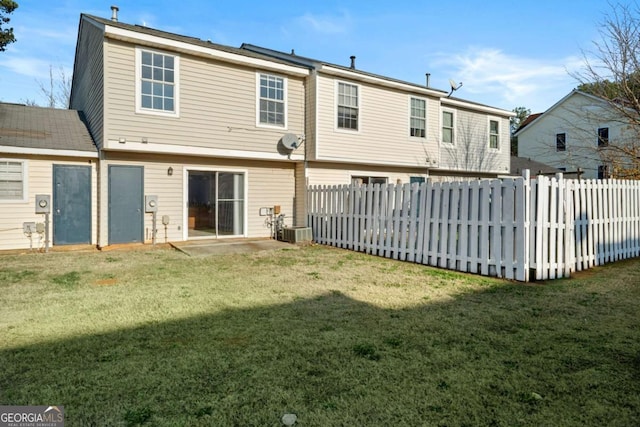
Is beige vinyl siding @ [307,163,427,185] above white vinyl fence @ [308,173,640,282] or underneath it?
→ above

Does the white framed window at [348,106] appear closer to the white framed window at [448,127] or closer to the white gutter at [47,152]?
the white framed window at [448,127]

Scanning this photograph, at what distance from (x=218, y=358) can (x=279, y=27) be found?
14.6 m

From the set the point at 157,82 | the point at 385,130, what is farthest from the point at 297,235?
the point at 157,82

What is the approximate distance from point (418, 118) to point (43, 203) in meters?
11.8

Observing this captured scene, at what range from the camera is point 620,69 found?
12.3 metres

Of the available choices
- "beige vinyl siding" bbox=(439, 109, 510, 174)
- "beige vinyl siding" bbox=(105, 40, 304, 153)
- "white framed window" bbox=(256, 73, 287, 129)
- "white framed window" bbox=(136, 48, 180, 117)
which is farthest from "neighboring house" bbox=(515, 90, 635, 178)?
"white framed window" bbox=(136, 48, 180, 117)

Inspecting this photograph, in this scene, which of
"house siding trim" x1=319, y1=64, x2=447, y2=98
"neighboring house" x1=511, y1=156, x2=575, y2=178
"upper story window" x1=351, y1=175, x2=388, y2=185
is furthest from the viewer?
"neighboring house" x1=511, y1=156, x2=575, y2=178

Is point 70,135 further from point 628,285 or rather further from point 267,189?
point 628,285

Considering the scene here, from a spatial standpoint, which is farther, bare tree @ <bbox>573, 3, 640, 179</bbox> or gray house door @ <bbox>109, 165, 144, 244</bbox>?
bare tree @ <bbox>573, 3, 640, 179</bbox>

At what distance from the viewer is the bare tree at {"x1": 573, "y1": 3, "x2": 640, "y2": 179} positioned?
39.4 ft

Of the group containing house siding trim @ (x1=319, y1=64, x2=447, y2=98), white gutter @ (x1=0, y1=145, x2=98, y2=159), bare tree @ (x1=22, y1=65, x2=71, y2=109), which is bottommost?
white gutter @ (x1=0, y1=145, x2=98, y2=159)

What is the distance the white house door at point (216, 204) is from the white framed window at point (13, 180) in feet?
12.2

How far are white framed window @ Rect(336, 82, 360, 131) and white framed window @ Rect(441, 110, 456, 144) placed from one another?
449 centimetres

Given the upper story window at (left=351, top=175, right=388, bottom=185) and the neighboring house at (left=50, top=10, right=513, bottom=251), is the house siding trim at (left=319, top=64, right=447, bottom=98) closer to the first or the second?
the neighboring house at (left=50, top=10, right=513, bottom=251)
